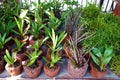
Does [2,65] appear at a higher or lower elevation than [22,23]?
lower

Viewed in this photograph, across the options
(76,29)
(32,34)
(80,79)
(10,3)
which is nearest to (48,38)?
(32,34)

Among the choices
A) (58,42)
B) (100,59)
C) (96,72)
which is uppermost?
(58,42)

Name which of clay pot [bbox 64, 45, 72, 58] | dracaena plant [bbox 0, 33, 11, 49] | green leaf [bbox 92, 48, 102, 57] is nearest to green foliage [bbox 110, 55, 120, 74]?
green leaf [bbox 92, 48, 102, 57]

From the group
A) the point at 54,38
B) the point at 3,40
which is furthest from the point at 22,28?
the point at 54,38

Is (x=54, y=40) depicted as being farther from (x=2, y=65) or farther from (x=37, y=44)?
(x=2, y=65)

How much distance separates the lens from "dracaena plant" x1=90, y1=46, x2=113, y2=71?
1545 mm

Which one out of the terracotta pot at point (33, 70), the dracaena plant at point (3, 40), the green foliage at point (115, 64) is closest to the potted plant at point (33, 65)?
the terracotta pot at point (33, 70)

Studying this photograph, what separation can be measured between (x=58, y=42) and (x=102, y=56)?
1.21ft

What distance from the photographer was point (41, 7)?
1903 millimetres

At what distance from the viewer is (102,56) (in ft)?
5.17

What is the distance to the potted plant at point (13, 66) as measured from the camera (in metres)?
1.53

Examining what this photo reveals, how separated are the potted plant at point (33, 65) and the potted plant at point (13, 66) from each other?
0.06 meters

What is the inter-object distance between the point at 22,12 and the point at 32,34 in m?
0.23

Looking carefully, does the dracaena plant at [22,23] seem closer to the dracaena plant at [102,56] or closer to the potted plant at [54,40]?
the potted plant at [54,40]
